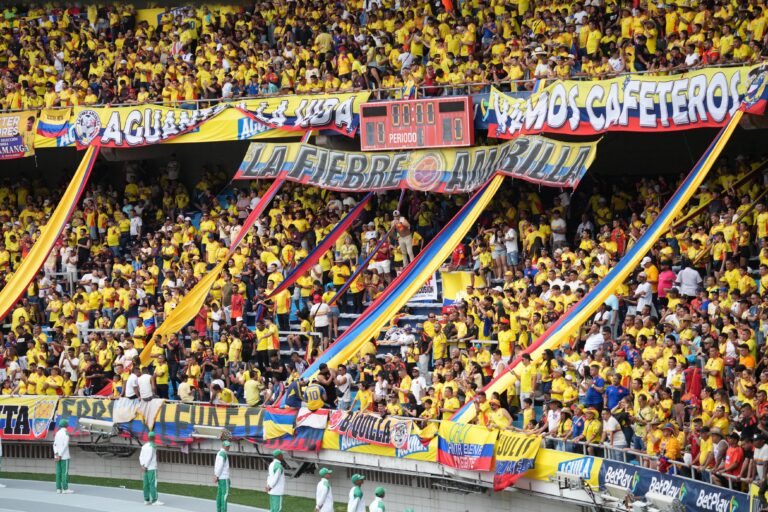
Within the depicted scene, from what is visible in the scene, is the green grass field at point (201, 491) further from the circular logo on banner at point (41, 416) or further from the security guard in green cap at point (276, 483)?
the security guard in green cap at point (276, 483)

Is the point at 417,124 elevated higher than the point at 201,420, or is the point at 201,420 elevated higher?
the point at 417,124

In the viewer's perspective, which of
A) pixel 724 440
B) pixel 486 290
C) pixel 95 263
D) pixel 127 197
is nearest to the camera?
pixel 724 440

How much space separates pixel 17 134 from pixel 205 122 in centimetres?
552

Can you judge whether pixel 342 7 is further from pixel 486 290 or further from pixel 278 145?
pixel 486 290

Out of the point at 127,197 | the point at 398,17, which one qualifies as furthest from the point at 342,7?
the point at 127,197

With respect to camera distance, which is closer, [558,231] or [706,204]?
[706,204]

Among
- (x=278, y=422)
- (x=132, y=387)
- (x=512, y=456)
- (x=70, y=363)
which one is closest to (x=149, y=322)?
(x=70, y=363)

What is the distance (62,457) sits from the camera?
26719 millimetres

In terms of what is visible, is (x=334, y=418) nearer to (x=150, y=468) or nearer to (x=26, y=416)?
(x=150, y=468)

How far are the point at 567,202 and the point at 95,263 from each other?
36.9 feet

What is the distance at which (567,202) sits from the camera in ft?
94.7

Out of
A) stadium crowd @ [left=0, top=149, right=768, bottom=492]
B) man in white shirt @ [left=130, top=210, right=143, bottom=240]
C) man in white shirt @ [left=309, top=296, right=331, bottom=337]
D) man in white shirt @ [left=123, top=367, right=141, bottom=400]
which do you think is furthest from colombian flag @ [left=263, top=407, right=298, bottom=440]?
man in white shirt @ [left=130, top=210, right=143, bottom=240]

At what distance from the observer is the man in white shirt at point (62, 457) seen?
26.4 metres

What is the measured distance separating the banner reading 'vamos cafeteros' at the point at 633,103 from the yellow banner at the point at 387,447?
23.0 ft
